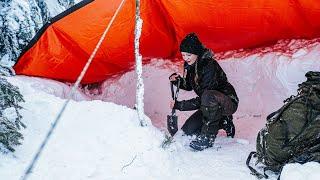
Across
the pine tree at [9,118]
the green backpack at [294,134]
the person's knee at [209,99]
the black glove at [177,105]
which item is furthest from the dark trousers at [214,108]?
the pine tree at [9,118]

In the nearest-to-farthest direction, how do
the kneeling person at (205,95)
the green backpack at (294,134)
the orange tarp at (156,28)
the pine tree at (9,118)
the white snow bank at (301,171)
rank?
the white snow bank at (301,171), the pine tree at (9,118), the green backpack at (294,134), the kneeling person at (205,95), the orange tarp at (156,28)

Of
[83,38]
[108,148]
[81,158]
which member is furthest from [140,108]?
[83,38]

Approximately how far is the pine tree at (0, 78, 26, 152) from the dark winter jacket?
5.39 ft

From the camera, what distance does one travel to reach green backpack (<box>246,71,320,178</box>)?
3.06m

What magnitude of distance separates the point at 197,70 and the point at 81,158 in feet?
5.32

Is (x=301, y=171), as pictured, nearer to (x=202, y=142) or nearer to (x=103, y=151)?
(x=202, y=142)

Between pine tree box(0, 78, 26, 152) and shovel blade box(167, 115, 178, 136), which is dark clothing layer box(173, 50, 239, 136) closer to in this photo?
shovel blade box(167, 115, 178, 136)

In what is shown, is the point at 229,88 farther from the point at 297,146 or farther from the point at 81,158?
the point at 81,158

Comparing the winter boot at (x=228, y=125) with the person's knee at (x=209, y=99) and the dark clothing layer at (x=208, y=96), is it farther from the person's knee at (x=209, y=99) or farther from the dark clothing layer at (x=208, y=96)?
the person's knee at (x=209, y=99)

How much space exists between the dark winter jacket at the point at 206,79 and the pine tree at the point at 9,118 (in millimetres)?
1643

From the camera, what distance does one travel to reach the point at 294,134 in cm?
309

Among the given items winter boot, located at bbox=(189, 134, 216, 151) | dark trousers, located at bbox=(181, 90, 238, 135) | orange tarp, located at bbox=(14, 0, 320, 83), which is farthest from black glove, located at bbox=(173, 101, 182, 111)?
orange tarp, located at bbox=(14, 0, 320, 83)

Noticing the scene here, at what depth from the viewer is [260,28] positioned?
17.3 feet

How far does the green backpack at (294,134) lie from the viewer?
10.0 feet
